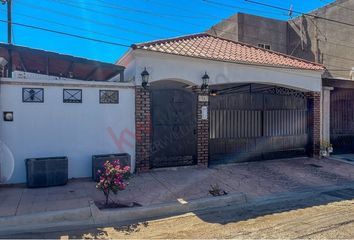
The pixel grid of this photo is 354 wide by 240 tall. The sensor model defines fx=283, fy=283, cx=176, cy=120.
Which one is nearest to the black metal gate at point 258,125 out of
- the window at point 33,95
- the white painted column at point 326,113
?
the white painted column at point 326,113

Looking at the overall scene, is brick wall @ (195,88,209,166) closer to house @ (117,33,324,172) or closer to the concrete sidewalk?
house @ (117,33,324,172)

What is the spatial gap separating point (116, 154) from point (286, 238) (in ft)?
15.4

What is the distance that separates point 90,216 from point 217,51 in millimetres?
6511

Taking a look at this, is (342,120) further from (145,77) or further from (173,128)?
(145,77)

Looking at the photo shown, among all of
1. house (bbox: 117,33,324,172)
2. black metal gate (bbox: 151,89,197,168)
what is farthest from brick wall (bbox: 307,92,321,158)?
black metal gate (bbox: 151,89,197,168)

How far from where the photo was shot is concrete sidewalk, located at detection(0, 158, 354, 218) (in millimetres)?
5324

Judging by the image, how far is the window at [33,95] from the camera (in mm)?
6703

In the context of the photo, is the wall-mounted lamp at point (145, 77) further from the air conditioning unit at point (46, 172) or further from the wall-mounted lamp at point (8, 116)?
the wall-mounted lamp at point (8, 116)

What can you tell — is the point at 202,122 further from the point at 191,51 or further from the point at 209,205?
the point at 209,205

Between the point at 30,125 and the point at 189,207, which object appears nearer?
the point at 189,207

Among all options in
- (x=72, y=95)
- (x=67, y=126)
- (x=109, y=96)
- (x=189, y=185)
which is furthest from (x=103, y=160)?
(x=189, y=185)

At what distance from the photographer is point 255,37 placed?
21422 millimetres

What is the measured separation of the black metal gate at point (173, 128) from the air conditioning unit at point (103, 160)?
1093 millimetres

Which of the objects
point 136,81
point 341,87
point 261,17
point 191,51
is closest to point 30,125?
point 136,81
